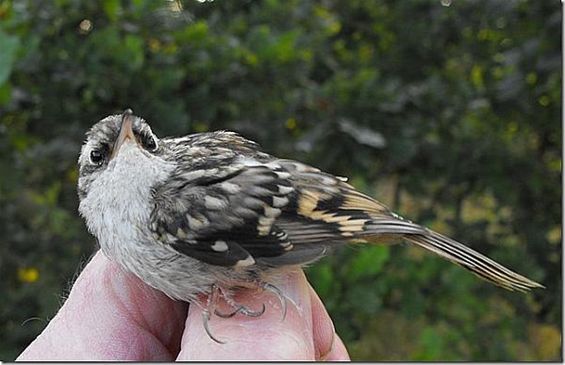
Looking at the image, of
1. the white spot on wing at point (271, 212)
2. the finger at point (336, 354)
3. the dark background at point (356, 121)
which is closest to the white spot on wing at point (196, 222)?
the white spot on wing at point (271, 212)

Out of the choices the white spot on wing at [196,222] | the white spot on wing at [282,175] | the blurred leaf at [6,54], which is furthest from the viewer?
the blurred leaf at [6,54]

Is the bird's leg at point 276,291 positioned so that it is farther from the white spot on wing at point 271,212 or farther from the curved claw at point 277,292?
the white spot on wing at point 271,212

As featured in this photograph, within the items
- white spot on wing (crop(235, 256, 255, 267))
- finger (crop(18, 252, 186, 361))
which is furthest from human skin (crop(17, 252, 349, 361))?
white spot on wing (crop(235, 256, 255, 267))

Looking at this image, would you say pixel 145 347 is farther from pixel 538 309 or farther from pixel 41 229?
pixel 538 309

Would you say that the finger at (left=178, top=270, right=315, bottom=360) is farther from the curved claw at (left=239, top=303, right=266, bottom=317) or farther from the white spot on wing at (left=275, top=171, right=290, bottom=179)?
the white spot on wing at (left=275, top=171, right=290, bottom=179)

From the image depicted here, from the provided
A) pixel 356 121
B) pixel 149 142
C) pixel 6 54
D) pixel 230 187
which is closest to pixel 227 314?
pixel 230 187
